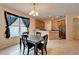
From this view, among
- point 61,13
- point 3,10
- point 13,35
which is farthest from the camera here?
point 61,13

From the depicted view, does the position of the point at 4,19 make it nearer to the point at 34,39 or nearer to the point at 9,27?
the point at 9,27

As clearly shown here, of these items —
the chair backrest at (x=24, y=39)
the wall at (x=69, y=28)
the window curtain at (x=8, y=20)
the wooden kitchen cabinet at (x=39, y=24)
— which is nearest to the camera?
the window curtain at (x=8, y=20)

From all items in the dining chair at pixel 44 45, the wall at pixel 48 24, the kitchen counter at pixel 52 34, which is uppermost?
the wall at pixel 48 24

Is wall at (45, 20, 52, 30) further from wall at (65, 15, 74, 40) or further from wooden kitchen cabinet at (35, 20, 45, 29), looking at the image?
wall at (65, 15, 74, 40)

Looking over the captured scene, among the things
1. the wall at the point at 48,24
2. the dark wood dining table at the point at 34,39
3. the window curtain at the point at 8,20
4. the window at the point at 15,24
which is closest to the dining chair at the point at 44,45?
the dark wood dining table at the point at 34,39

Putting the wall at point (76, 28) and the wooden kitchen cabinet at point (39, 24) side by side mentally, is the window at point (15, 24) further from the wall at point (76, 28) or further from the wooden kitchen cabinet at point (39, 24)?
the wall at point (76, 28)

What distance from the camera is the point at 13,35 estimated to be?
6.49 feet

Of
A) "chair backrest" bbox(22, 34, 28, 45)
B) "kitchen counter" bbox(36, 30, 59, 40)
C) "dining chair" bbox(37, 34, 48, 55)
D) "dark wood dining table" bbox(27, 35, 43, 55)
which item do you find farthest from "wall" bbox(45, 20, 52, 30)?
"chair backrest" bbox(22, 34, 28, 45)

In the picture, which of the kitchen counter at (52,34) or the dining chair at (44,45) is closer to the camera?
the dining chair at (44,45)

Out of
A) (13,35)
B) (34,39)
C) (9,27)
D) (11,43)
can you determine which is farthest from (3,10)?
(34,39)

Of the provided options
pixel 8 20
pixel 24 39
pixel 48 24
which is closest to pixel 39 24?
pixel 48 24

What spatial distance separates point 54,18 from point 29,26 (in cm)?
52

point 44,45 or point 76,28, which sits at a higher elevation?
point 76,28

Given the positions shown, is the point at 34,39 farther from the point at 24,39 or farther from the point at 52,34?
the point at 52,34
